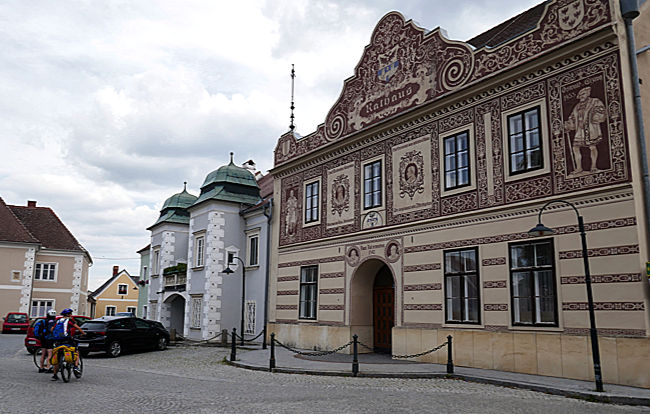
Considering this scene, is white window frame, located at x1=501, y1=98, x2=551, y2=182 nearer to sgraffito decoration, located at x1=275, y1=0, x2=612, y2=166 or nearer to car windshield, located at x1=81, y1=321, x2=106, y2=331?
sgraffito decoration, located at x1=275, y1=0, x2=612, y2=166

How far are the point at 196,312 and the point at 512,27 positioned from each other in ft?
64.2

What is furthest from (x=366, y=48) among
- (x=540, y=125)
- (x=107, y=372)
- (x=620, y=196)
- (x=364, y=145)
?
(x=107, y=372)

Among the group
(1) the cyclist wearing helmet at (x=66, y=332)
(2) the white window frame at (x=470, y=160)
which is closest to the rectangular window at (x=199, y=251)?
(1) the cyclist wearing helmet at (x=66, y=332)

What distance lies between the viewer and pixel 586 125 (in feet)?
43.7

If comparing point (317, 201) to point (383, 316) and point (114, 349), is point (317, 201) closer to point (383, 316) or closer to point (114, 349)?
point (383, 316)

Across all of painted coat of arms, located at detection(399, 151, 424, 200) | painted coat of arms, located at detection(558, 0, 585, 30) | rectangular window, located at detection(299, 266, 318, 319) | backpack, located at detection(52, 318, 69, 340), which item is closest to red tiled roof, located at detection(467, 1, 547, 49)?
painted coat of arms, located at detection(558, 0, 585, 30)

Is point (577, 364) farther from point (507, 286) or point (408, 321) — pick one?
point (408, 321)

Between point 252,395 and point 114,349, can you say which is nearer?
point 252,395

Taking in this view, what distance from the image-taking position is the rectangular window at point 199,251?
28.7 meters

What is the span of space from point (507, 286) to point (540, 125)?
4.22 meters

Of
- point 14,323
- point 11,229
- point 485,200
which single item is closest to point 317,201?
point 485,200

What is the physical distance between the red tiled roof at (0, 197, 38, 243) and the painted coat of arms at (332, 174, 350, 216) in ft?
102

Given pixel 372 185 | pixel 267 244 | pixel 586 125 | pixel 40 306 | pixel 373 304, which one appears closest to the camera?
pixel 586 125

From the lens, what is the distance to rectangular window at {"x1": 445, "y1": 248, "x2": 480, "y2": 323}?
15430 millimetres
